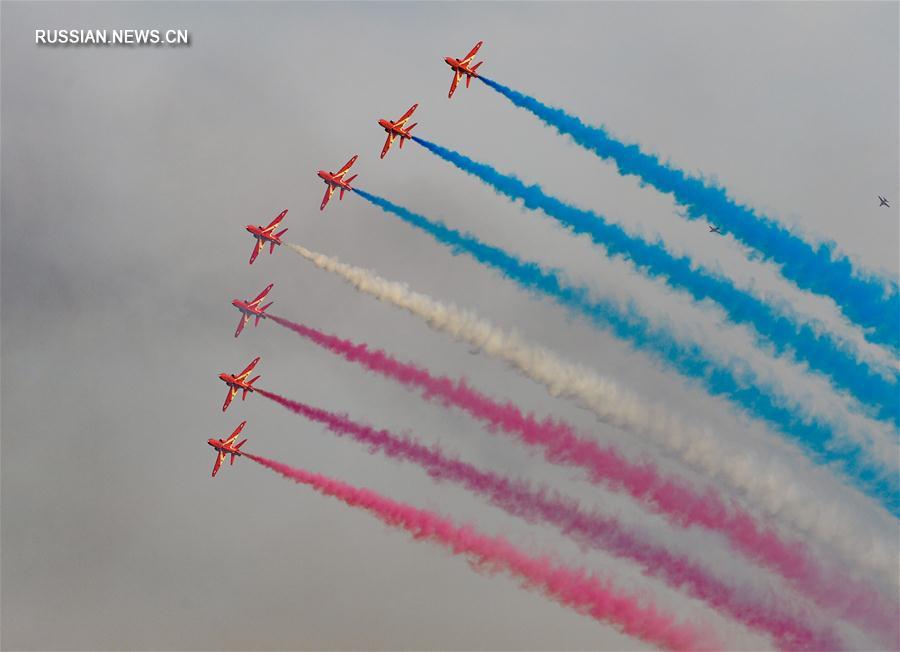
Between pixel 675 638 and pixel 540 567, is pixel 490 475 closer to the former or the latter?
pixel 540 567

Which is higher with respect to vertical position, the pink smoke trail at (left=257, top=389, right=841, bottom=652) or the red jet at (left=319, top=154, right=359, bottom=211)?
Answer: the red jet at (left=319, top=154, right=359, bottom=211)

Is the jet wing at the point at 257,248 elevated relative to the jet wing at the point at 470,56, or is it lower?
lower

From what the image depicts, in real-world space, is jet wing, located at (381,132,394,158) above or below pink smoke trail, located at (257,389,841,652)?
above

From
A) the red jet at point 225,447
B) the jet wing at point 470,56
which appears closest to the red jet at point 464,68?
the jet wing at point 470,56

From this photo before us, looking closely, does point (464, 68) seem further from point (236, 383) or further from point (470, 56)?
point (236, 383)

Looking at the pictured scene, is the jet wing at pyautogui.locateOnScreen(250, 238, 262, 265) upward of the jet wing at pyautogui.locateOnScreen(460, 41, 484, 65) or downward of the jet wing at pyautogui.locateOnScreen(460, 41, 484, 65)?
downward

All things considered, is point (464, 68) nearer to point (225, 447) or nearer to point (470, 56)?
point (470, 56)

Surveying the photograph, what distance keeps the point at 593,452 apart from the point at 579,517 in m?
3.56

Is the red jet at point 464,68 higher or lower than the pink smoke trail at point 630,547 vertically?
higher

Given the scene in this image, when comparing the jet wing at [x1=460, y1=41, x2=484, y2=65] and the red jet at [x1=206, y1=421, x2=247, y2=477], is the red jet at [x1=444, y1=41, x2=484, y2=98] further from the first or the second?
the red jet at [x1=206, y1=421, x2=247, y2=477]

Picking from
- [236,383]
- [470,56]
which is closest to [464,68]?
[470,56]

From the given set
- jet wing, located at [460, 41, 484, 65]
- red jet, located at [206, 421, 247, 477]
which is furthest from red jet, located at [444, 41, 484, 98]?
red jet, located at [206, 421, 247, 477]

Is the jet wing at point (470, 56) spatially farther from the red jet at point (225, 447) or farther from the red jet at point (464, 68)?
the red jet at point (225, 447)

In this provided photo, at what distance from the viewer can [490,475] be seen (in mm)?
77500
